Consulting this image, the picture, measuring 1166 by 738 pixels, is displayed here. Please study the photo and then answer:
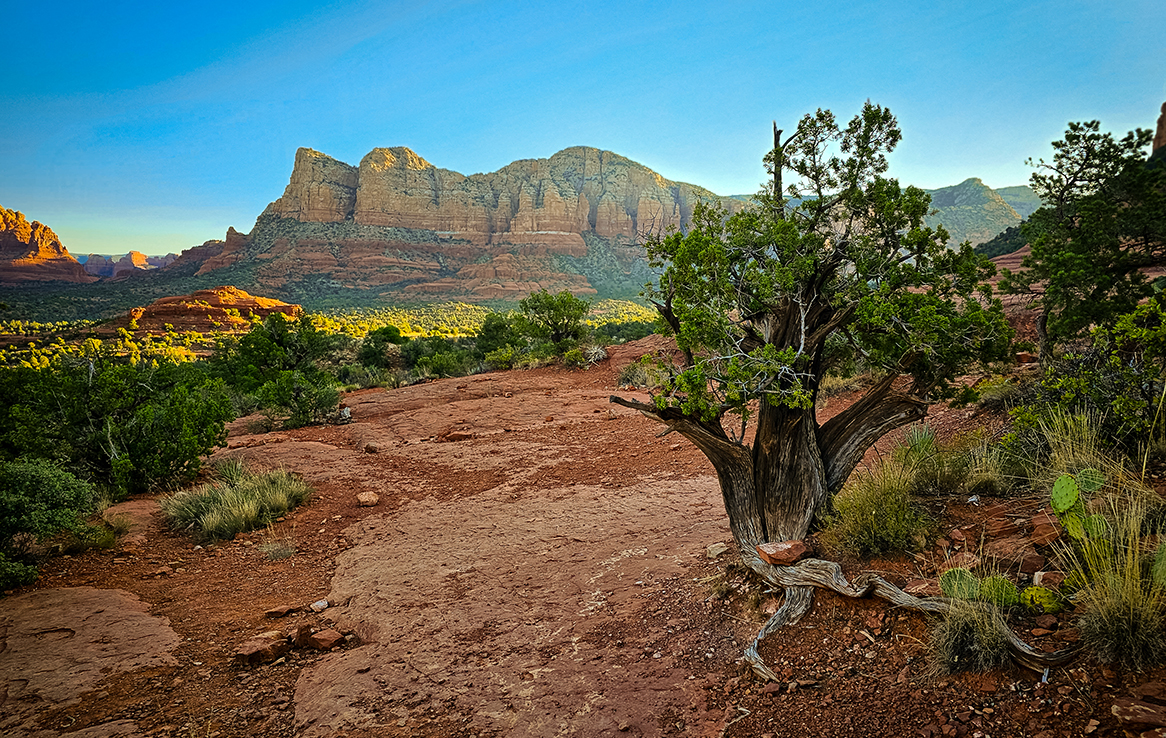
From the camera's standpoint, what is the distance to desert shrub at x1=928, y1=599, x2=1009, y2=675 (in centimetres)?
267

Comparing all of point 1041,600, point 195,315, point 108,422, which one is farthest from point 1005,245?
point 195,315

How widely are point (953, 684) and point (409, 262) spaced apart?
99382mm

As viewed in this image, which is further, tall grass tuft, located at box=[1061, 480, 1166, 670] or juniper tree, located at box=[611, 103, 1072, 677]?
juniper tree, located at box=[611, 103, 1072, 677]

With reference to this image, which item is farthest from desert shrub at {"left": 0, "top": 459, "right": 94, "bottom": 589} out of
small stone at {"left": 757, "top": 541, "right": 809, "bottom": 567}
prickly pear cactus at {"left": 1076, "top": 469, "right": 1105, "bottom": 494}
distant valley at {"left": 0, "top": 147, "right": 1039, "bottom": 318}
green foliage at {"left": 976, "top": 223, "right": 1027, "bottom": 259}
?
distant valley at {"left": 0, "top": 147, "right": 1039, "bottom": 318}

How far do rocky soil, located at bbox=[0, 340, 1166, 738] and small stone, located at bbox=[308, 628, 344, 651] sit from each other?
0.05 ft

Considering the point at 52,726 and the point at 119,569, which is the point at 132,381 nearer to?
the point at 119,569

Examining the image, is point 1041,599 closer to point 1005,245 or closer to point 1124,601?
point 1124,601

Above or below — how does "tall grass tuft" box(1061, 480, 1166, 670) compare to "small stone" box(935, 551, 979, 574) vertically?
above

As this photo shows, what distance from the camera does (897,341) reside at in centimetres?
428

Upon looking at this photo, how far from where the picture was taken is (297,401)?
13867mm

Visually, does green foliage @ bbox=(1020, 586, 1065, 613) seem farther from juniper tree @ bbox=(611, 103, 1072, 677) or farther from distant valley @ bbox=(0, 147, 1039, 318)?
distant valley @ bbox=(0, 147, 1039, 318)

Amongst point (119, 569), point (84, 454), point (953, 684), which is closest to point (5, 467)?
point (119, 569)

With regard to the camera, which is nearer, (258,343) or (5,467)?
(5,467)

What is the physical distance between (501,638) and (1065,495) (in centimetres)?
400
